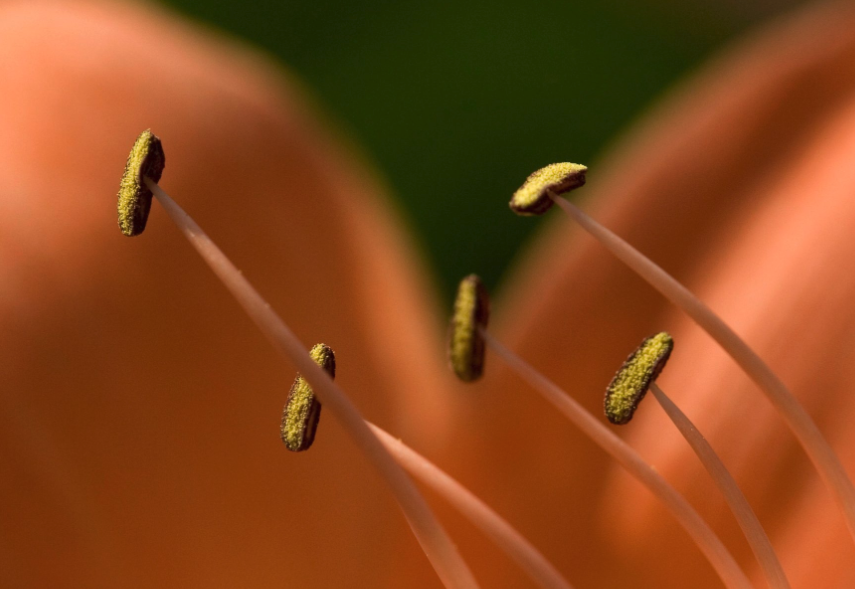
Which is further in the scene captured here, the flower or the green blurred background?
the green blurred background

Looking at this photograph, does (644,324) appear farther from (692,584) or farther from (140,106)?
(140,106)

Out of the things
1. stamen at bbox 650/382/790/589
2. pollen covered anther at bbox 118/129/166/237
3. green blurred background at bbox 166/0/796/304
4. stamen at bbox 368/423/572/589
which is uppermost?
pollen covered anther at bbox 118/129/166/237

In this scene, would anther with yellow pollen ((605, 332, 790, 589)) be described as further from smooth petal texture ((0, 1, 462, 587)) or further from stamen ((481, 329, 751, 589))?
smooth petal texture ((0, 1, 462, 587))

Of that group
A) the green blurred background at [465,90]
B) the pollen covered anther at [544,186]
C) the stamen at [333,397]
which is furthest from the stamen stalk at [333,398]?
the green blurred background at [465,90]

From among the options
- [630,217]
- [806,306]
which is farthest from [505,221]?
[806,306]

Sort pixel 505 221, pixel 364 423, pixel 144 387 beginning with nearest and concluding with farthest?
pixel 364 423 < pixel 144 387 < pixel 505 221

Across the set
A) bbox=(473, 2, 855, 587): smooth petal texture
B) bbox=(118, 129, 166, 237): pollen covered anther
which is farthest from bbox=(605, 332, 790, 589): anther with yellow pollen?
bbox=(118, 129, 166, 237): pollen covered anther

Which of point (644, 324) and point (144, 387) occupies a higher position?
point (144, 387)
